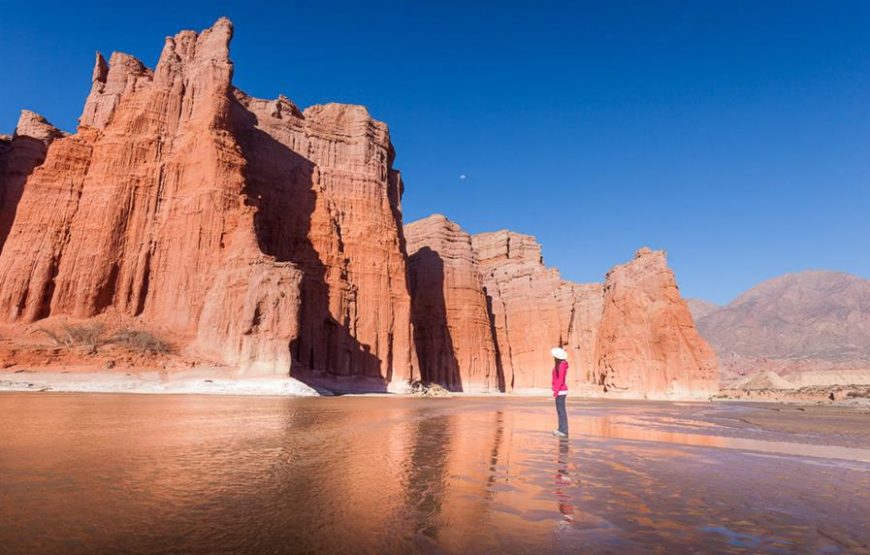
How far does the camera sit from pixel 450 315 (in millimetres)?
77250

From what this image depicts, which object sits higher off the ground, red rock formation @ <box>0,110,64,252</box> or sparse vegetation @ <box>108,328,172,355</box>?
red rock formation @ <box>0,110,64,252</box>

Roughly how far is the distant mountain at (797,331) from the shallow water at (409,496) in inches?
4946

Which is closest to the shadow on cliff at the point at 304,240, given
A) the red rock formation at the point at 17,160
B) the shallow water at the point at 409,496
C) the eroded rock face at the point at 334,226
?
the eroded rock face at the point at 334,226

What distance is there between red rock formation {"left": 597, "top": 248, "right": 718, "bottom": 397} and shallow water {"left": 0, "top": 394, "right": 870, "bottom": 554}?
2058 inches

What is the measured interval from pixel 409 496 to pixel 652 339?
6079 cm

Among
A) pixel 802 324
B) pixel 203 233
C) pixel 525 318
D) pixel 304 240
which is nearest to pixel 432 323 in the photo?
pixel 525 318

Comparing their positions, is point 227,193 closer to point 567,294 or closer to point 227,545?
point 227,545

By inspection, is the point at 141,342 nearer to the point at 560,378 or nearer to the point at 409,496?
the point at 560,378

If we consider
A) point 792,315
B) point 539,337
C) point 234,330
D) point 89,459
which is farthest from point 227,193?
point 792,315

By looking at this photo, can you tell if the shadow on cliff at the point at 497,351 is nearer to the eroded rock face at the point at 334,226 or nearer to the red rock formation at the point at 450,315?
the red rock formation at the point at 450,315

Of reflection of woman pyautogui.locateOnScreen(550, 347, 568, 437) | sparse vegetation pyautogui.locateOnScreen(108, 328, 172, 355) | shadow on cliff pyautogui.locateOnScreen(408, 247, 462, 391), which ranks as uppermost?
shadow on cliff pyautogui.locateOnScreen(408, 247, 462, 391)

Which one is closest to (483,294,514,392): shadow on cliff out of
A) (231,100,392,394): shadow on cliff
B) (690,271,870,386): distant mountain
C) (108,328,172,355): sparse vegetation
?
(231,100,392,394): shadow on cliff

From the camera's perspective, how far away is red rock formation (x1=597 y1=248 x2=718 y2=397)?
56.3m

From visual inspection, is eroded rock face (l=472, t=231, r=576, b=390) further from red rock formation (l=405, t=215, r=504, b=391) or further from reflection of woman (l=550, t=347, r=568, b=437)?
reflection of woman (l=550, t=347, r=568, b=437)
